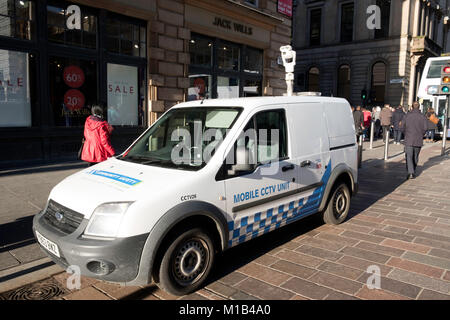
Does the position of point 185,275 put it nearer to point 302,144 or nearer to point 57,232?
point 57,232

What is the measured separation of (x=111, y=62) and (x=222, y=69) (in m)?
4.84

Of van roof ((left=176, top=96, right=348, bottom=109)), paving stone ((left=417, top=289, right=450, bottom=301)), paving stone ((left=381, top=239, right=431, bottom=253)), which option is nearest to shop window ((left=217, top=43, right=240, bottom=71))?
van roof ((left=176, top=96, right=348, bottom=109))

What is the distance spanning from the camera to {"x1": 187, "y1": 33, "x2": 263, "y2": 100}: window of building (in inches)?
532

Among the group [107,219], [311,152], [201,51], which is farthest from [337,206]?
[201,51]

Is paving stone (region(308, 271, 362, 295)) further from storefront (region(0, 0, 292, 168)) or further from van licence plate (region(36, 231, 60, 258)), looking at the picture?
storefront (region(0, 0, 292, 168))

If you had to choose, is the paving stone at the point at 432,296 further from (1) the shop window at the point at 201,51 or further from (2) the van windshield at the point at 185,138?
(1) the shop window at the point at 201,51

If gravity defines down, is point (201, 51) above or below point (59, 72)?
above

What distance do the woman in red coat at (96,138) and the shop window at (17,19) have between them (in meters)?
4.74

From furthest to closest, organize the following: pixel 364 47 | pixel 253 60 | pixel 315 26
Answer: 1. pixel 315 26
2. pixel 364 47
3. pixel 253 60

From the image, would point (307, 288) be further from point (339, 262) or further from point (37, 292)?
point (37, 292)

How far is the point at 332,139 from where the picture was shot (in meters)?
5.18

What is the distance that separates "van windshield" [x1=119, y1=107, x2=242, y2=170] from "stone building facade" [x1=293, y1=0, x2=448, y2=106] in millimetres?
28206

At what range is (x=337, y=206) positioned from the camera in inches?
218

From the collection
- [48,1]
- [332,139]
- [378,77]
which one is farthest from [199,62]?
[378,77]
